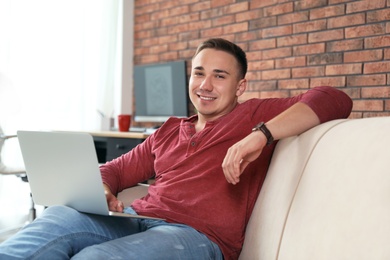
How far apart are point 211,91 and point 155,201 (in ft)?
1.43

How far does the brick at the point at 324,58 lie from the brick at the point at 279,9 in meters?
0.37

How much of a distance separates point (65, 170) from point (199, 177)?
0.41m

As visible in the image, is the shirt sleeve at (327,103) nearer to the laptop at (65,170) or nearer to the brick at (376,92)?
the laptop at (65,170)

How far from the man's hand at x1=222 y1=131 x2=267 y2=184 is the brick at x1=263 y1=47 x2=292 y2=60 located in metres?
1.81

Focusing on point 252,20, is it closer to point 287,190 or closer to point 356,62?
point 356,62

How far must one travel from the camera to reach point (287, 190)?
1.27 metres

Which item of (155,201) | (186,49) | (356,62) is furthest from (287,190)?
(186,49)

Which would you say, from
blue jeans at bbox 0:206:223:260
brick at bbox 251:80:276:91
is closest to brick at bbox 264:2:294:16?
brick at bbox 251:80:276:91

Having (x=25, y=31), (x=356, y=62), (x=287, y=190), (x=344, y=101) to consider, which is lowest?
(x=287, y=190)

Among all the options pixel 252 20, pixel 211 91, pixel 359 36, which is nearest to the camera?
pixel 211 91

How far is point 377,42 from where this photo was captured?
2.52m

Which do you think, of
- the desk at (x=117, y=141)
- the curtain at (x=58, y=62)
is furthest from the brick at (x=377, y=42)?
the curtain at (x=58, y=62)

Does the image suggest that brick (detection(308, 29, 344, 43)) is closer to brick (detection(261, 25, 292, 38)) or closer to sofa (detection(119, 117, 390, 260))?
brick (detection(261, 25, 292, 38))

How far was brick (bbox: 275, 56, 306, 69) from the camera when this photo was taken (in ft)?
9.48
